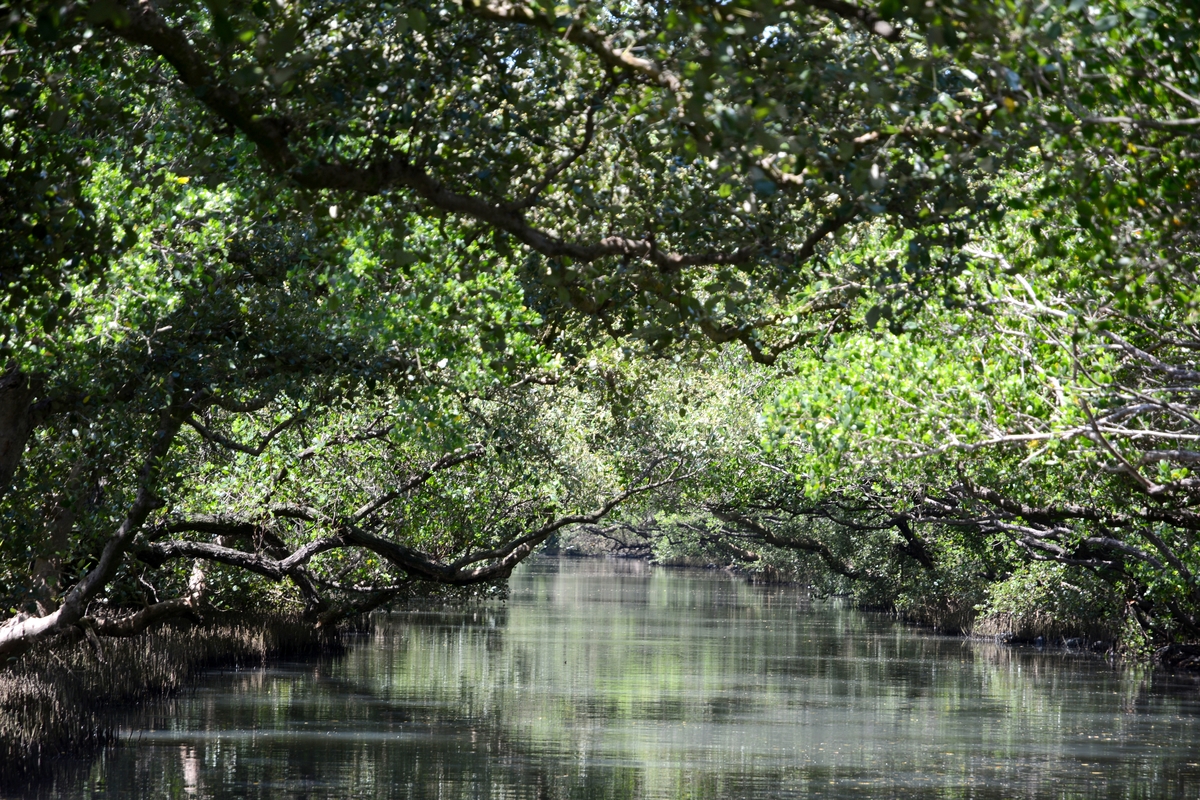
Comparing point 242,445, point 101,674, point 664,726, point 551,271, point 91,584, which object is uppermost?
point 551,271

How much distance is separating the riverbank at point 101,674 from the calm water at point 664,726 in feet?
1.83

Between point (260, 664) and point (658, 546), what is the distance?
209 feet

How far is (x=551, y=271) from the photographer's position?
1005 centimetres

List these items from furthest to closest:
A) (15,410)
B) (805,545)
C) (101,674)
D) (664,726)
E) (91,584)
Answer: (805,545)
(664,726)
(101,674)
(91,584)
(15,410)

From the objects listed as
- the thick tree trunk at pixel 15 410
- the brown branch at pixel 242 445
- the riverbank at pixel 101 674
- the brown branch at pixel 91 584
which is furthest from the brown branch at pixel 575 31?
the riverbank at pixel 101 674

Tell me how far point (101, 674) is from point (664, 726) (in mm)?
8842

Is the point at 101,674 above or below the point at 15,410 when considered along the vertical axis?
below

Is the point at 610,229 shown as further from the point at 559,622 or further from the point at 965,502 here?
the point at 559,622

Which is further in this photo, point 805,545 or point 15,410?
point 805,545

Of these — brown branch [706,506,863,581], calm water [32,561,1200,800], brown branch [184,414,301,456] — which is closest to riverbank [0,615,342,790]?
calm water [32,561,1200,800]

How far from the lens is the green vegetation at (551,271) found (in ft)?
24.6

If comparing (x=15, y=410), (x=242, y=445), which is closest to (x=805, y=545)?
(x=242, y=445)

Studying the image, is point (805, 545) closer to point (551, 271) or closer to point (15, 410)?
point (15, 410)

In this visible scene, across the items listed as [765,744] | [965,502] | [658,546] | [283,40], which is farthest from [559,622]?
[658,546]
